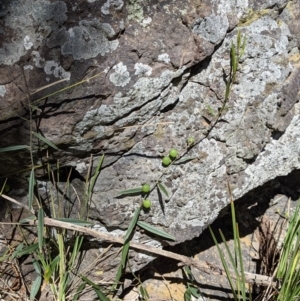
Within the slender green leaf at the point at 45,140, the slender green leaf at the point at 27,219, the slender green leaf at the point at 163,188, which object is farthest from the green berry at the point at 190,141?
the slender green leaf at the point at 27,219

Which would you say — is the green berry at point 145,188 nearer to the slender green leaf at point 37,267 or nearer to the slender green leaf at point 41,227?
the slender green leaf at point 41,227

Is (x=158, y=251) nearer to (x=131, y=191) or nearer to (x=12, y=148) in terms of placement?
(x=131, y=191)

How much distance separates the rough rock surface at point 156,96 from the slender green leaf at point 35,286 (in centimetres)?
30

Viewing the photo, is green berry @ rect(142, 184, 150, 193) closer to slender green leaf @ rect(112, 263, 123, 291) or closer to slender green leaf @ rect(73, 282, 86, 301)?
slender green leaf @ rect(112, 263, 123, 291)

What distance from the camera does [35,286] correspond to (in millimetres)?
1759

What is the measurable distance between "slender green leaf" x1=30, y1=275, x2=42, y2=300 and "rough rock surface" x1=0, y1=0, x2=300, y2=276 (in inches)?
11.7

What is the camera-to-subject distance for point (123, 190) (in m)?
1.72

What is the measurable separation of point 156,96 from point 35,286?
0.78 meters

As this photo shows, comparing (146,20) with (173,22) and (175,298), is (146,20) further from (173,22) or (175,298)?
(175,298)

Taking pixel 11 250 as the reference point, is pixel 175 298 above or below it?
below

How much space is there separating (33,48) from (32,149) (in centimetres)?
31

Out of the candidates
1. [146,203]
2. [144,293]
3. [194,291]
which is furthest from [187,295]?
[146,203]

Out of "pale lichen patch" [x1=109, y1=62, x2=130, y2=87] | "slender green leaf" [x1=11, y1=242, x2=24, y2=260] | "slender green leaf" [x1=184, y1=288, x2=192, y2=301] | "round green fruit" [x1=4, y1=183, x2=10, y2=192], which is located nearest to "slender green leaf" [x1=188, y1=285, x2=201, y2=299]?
"slender green leaf" [x1=184, y1=288, x2=192, y2=301]

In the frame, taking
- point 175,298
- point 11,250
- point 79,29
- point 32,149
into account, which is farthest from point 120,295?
point 79,29
